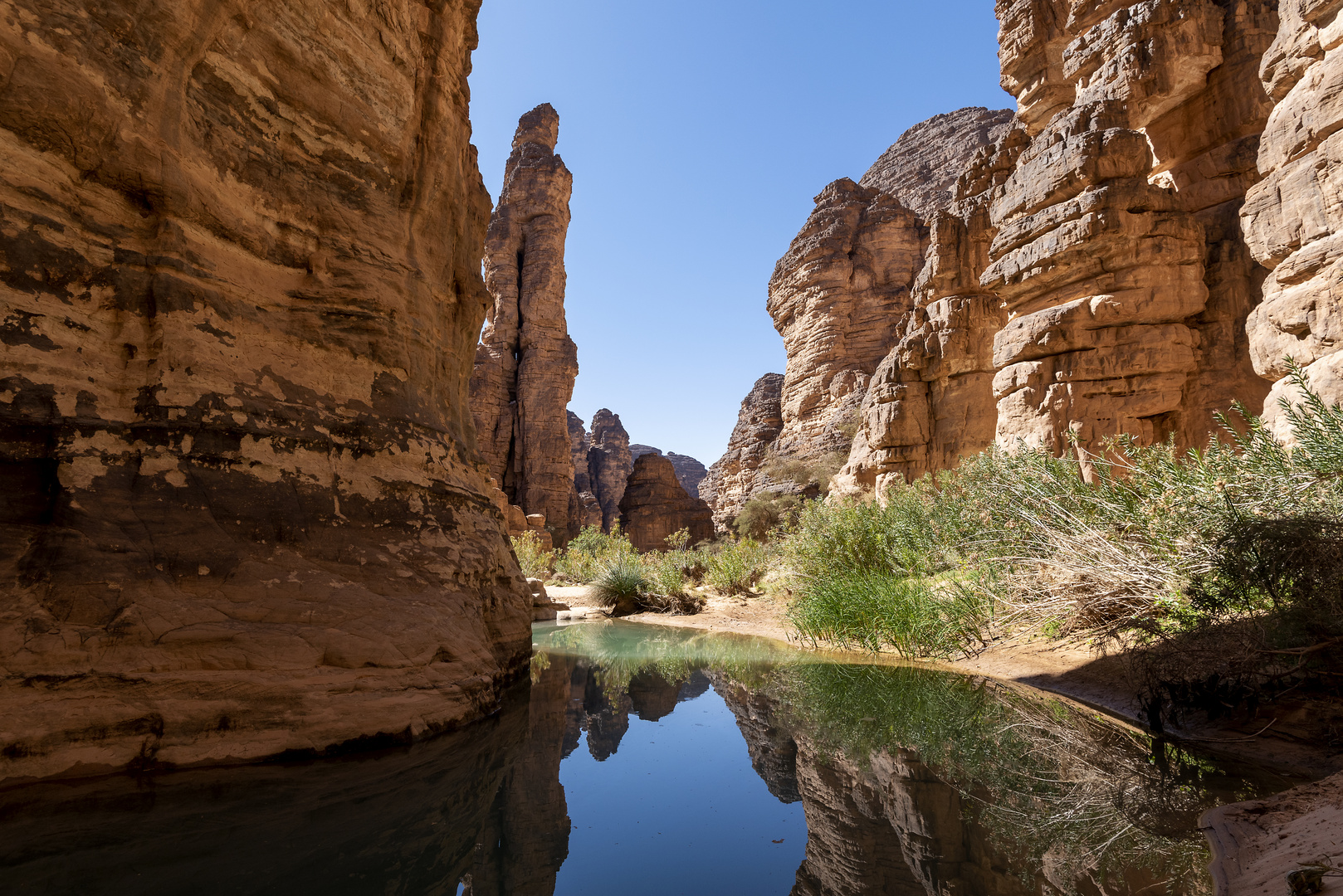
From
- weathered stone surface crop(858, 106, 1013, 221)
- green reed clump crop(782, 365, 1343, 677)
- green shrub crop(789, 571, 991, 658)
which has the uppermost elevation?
weathered stone surface crop(858, 106, 1013, 221)

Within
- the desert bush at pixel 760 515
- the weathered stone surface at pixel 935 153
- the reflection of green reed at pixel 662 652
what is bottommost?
the reflection of green reed at pixel 662 652

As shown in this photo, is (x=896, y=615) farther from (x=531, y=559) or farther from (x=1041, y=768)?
(x=531, y=559)

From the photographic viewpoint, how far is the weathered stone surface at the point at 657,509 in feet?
132

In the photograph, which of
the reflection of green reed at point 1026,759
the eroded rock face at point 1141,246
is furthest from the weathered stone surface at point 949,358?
the reflection of green reed at point 1026,759

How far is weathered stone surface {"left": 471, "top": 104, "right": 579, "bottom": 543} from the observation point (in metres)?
37.5

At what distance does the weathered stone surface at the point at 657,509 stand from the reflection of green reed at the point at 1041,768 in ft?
112

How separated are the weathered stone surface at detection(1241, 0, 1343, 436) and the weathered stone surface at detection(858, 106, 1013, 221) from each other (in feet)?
126

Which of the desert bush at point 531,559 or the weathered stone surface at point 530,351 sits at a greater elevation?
the weathered stone surface at point 530,351

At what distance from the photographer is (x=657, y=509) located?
40719mm

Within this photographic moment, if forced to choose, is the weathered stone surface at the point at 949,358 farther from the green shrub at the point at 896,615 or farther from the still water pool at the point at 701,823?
the still water pool at the point at 701,823

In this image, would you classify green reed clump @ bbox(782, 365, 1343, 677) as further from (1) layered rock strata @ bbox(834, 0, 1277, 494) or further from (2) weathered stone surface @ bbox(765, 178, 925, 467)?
(2) weathered stone surface @ bbox(765, 178, 925, 467)

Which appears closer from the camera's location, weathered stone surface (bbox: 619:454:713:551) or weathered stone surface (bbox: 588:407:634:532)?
weathered stone surface (bbox: 619:454:713:551)

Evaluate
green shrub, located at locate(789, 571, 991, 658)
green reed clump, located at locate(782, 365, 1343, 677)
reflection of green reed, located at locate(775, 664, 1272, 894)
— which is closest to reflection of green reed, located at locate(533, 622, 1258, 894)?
reflection of green reed, located at locate(775, 664, 1272, 894)

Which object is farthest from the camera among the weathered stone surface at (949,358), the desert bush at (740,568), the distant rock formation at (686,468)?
the distant rock formation at (686,468)
